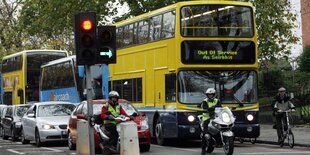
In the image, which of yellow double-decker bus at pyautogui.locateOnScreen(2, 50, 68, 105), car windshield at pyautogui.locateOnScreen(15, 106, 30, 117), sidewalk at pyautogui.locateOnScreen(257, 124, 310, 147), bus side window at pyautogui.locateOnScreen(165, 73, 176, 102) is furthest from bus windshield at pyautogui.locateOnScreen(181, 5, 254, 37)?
yellow double-decker bus at pyautogui.locateOnScreen(2, 50, 68, 105)

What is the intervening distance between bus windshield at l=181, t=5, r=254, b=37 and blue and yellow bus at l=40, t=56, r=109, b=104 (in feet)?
25.7

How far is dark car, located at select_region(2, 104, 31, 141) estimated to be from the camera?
26609mm

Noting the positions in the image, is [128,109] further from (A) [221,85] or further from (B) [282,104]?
(B) [282,104]

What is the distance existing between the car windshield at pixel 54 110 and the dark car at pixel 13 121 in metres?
3.30

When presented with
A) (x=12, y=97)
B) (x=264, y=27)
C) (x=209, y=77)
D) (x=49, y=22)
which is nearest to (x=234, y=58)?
(x=209, y=77)

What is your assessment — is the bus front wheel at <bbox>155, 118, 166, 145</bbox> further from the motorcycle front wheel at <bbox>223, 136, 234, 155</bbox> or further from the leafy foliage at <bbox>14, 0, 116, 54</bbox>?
the leafy foliage at <bbox>14, 0, 116, 54</bbox>

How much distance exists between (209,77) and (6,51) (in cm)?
4156

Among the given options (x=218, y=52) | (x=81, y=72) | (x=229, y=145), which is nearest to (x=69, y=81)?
(x=81, y=72)

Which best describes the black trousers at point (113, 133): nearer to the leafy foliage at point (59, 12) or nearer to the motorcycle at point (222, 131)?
the motorcycle at point (222, 131)

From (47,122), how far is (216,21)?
6506 mm

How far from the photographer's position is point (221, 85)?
19953 mm

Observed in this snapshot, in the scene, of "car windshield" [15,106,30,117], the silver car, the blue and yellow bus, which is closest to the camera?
the silver car

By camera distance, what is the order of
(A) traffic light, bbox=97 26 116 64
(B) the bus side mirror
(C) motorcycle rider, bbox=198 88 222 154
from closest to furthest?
(A) traffic light, bbox=97 26 116 64 < (C) motorcycle rider, bbox=198 88 222 154 < (B) the bus side mirror

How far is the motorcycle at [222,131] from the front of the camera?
1588 centimetres
